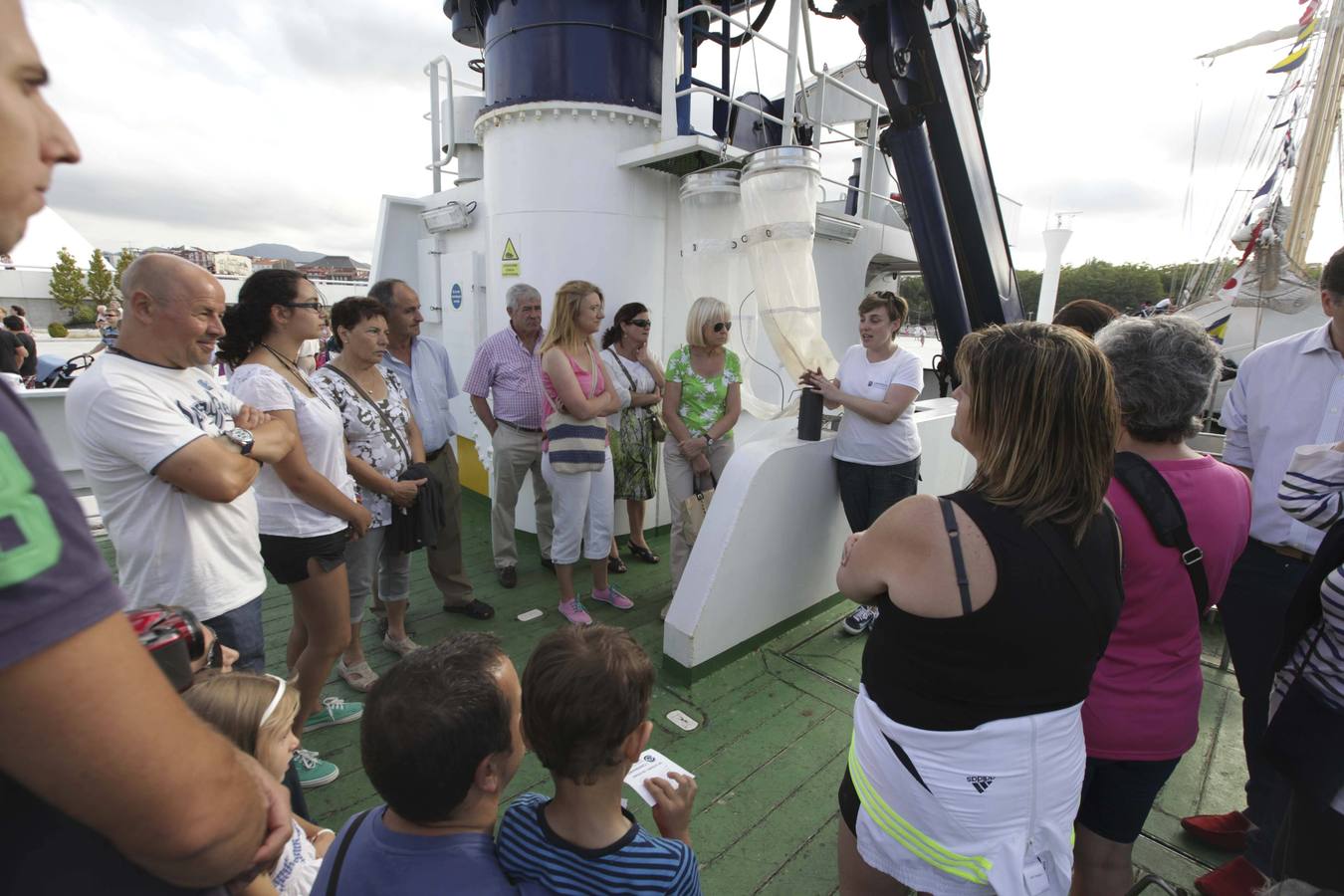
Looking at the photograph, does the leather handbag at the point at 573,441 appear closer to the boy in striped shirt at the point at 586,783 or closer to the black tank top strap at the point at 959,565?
the boy in striped shirt at the point at 586,783

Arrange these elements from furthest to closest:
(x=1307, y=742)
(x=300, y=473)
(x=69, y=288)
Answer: (x=69, y=288)
(x=300, y=473)
(x=1307, y=742)

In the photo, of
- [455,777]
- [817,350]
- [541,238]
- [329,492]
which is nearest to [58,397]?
[541,238]

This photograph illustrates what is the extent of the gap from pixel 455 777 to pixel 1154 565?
1.49 metres

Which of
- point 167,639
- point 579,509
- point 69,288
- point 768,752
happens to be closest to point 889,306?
point 579,509

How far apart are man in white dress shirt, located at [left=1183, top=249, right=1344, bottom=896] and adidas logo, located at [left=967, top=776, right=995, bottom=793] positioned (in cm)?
126

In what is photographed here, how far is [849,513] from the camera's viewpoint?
11.2 ft

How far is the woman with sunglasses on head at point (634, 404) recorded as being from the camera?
3.94 meters

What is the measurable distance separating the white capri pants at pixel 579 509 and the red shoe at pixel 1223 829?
8.90 ft

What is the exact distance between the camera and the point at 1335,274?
1764 millimetres

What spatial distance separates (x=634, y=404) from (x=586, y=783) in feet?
9.94

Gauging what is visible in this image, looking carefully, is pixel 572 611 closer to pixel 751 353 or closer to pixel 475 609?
pixel 475 609

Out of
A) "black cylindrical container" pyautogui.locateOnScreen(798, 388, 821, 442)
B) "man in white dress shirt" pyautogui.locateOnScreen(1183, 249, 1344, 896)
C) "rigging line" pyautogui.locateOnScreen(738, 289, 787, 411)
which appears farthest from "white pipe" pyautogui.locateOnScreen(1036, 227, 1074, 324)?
"man in white dress shirt" pyautogui.locateOnScreen(1183, 249, 1344, 896)

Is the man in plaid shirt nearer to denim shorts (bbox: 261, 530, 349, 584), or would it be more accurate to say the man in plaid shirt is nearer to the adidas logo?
denim shorts (bbox: 261, 530, 349, 584)

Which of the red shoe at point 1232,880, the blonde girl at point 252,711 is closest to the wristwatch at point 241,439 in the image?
the blonde girl at point 252,711
